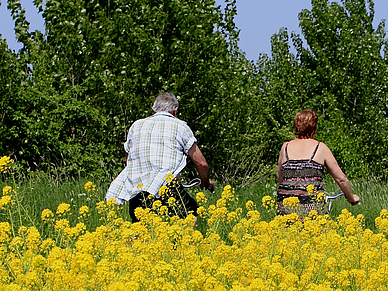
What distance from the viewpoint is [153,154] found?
4086 millimetres

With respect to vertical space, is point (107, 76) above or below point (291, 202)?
above

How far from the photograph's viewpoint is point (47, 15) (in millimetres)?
7938

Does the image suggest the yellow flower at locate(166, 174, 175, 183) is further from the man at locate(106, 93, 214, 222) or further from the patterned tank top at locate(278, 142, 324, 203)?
the patterned tank top at locate(278, 142, 324, 203)

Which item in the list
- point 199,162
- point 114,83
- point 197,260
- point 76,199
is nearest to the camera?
point 197,260

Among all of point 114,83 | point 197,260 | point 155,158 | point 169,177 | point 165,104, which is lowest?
point 197,260

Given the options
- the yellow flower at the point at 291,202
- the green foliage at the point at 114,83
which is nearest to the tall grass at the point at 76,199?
the green foliage at the point at 114,83

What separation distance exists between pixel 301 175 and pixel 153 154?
1234mm

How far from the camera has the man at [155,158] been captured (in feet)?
13.4

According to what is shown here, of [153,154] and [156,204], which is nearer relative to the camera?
[156,204]

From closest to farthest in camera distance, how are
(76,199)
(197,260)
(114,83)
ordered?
(197,260)
(76,199)
(114,83)

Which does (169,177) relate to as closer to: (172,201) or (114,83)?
(172,201)

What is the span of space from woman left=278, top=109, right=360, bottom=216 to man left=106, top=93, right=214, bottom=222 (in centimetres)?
72

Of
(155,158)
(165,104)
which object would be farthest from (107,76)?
(155,158)

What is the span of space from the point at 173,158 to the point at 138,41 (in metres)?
4.33
